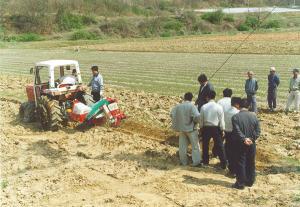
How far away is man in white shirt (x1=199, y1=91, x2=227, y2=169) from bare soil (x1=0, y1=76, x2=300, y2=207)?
1.38 feet

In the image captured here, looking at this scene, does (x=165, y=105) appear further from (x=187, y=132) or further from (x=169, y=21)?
(x=169, y=21)

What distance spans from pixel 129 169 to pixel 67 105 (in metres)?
4.29

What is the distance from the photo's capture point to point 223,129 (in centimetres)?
890

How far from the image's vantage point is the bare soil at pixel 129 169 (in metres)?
7.79

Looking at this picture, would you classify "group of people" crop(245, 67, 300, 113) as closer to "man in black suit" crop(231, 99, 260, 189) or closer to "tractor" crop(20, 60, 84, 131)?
"tractor" crop(20, 60, 84, 131)

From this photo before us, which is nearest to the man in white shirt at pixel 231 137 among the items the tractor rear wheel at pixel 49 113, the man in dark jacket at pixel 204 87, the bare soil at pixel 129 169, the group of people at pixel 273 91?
the bare soil at pixel 129 169

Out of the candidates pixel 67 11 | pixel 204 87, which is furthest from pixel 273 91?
pixel 67 11

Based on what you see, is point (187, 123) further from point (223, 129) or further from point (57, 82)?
point (57, 82)

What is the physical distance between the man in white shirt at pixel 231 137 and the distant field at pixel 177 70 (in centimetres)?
854

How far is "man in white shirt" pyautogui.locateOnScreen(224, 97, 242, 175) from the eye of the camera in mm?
8378

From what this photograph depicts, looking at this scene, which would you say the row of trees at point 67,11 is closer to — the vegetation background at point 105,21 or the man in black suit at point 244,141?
the vegetation background at point 105,21

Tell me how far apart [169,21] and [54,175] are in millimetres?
66279

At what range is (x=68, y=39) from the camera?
63781 millimetres

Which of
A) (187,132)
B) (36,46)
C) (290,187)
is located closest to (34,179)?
(187,132)
